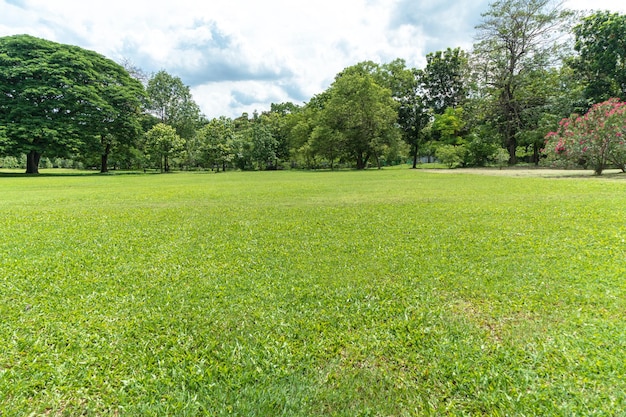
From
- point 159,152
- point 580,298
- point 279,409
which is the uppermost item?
point 159,152

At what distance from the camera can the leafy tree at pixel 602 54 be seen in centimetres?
2380

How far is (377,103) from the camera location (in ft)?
109

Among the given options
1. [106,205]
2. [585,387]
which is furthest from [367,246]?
[106,205]

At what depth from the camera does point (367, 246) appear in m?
4.78

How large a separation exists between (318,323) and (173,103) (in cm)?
5273

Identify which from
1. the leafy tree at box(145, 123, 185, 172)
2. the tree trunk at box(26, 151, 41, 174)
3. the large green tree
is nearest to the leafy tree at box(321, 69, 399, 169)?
the leafy tree at box(145, 123, 185, 172)

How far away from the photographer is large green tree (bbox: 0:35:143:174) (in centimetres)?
2617

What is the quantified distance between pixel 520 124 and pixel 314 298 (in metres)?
38.2

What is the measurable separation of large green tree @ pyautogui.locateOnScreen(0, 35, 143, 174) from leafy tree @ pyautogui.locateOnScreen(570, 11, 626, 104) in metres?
43.3

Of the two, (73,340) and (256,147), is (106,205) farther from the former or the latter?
(256,147)

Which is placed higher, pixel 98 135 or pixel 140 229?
pixel 98 135

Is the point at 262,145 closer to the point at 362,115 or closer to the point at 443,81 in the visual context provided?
the point at 362,115

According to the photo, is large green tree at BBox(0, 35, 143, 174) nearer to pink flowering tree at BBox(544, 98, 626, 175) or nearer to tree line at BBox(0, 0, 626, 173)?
tree line at BBox(0, 0, 626, 173)

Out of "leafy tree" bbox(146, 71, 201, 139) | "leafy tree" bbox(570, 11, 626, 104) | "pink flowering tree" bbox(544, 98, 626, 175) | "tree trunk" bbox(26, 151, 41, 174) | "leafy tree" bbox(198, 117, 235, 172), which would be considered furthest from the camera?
"leafy tree" bbox(146, 71, 201, 139)
